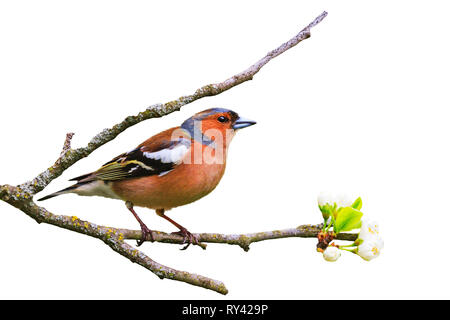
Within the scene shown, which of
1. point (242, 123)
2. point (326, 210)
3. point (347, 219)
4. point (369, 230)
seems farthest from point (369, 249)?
point (242, 123)

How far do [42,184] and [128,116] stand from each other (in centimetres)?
75

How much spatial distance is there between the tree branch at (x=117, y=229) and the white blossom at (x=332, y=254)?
0.57 ft

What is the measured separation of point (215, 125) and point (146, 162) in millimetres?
594

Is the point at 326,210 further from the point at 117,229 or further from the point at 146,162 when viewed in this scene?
the point at 117,229

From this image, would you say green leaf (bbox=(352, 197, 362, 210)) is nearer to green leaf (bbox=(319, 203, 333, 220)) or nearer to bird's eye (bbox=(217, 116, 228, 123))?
green leaf (bbox=(319, 203, 333, 220))

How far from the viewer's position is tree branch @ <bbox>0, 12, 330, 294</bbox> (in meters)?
3.82

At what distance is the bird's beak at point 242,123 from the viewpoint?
4.23m

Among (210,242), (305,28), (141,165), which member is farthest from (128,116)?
(305,28)

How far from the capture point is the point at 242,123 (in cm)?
425

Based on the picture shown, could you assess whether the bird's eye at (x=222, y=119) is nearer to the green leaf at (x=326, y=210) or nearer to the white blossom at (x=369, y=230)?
the green leaf at (x=326, y=210)

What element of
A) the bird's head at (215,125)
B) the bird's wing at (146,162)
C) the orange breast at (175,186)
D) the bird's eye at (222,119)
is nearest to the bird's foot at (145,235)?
the orange breast at (175,186)

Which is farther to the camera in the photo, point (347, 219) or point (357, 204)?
point (357, 204)

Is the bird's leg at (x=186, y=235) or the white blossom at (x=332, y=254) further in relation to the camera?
the bird's leg at (x=186, y=235)

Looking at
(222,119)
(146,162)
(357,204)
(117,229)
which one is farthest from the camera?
(222,119)
